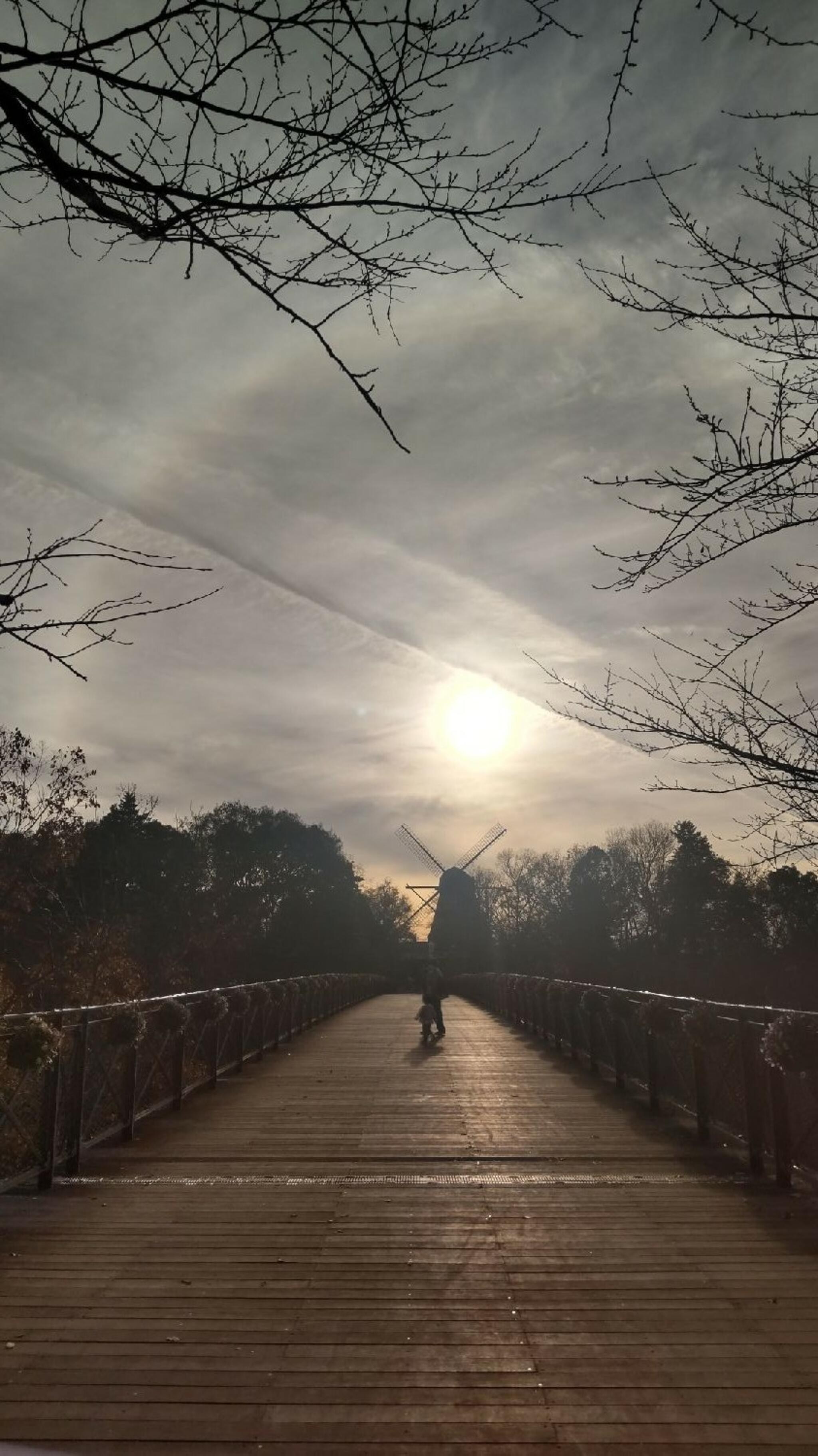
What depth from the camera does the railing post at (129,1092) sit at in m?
7.59

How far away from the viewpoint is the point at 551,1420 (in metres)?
3.06

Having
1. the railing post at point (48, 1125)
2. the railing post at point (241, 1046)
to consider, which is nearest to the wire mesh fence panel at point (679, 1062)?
the railing post at point (48, 1125)

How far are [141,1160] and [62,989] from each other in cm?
1874

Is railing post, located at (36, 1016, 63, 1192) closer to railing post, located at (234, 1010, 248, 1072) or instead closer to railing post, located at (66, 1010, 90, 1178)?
railing post, located at (66, 1010, 90, 1178)

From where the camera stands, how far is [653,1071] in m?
9.20

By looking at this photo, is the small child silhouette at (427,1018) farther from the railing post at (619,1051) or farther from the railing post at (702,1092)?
the railing post at (702,1092)

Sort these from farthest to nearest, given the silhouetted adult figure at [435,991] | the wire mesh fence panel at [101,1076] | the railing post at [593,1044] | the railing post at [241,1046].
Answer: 1. the silhouetted adult figure at [435,991]
2. the railing post at [241,1046]
3. the railing post at [593,1044]
4. the wire mesh fence panel at [101,1076]

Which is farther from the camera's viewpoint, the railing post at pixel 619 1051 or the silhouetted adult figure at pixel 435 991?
the silhouetted adult figure at pixel 435 991

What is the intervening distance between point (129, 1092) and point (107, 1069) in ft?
1.38

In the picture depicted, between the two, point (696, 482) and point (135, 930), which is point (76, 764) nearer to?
point (135, 930)

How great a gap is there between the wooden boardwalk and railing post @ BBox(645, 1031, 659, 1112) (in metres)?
1.25

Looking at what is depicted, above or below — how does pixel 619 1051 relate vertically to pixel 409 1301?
above

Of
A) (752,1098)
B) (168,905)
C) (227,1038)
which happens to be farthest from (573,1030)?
(168,905)

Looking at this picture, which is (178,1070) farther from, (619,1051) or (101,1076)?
(619,1051)
